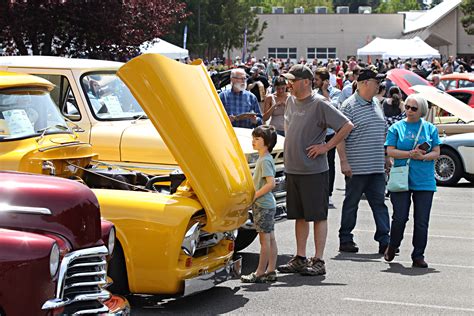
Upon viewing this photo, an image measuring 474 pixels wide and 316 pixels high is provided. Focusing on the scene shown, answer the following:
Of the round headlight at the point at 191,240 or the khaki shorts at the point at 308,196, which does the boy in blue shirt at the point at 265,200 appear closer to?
the khaki shorts at the point at 308,196

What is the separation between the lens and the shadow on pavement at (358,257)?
35.3 ft

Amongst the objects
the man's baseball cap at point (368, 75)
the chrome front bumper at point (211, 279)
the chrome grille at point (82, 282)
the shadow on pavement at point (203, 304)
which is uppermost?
the man's baseball cap at point (368, 75)

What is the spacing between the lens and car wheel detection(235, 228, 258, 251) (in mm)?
10633

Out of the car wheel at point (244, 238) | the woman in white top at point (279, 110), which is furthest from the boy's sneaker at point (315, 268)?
→ the woman in white top at point (279, 110)

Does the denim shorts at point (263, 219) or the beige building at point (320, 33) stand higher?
the beige building at point (320, 33)

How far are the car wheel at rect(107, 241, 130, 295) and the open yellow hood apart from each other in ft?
Result: 2.55

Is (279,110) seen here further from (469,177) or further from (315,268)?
(469,177)

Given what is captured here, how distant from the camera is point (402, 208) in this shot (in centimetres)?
1040

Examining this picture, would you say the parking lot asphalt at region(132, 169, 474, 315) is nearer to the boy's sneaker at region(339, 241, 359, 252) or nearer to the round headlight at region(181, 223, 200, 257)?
the boy's sneaker at region(339, 241, 359, 252)

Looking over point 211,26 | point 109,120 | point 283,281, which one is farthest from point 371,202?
point 211,26

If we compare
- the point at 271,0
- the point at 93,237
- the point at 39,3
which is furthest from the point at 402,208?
the point at 271,0

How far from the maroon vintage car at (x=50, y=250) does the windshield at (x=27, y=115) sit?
2.41 meters

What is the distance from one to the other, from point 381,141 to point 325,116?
1.33 m

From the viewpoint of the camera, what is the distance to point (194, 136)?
27.2 feet
